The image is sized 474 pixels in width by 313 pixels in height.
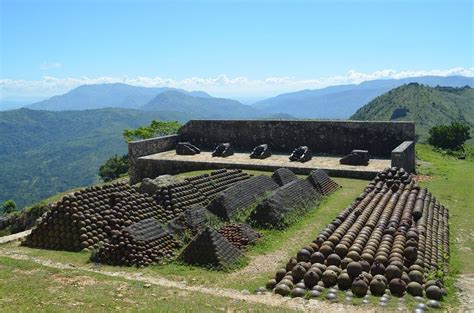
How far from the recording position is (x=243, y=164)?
21.2 metres

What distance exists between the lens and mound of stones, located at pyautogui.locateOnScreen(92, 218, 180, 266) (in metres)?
10.7

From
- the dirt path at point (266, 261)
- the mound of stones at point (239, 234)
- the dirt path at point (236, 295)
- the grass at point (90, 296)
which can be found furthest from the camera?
the mound of stones at point (239, 234)

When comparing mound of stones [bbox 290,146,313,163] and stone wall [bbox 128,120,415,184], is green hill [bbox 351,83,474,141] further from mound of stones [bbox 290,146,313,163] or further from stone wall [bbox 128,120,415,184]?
mound of stones [bbox 290,146,313,163]

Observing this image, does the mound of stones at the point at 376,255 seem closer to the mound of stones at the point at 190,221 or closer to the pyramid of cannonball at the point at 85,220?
the mound of stones at the point at 190,221

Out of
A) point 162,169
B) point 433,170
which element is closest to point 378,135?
point 433,170

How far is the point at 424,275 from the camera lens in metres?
8.70

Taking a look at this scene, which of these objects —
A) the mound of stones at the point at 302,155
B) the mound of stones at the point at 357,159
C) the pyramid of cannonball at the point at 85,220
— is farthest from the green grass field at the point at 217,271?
the mound of stones at the point at 302,155

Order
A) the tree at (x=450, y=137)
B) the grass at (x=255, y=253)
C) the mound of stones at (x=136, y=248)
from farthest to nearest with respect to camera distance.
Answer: the tree at (x=450, y=137) < the mound of stones at (x=136, y=248) < the grass at (x=255, y=253)

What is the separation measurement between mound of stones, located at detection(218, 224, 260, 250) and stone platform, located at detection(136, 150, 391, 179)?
7907mm

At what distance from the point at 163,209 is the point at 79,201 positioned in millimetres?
2295

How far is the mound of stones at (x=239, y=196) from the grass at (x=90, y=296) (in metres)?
4.84

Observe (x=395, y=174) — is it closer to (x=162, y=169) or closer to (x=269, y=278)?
(x=269, y=278)

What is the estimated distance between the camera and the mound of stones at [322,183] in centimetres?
1666

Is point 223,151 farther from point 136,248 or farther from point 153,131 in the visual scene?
point 153,131
